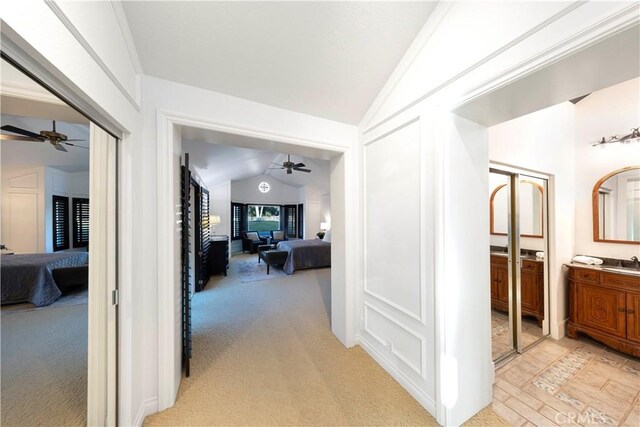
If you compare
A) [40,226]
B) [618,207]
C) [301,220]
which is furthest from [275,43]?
[301,220]

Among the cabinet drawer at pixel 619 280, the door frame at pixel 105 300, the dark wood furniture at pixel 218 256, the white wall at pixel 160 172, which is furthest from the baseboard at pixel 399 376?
the dark wood furniture at pixel 218 256

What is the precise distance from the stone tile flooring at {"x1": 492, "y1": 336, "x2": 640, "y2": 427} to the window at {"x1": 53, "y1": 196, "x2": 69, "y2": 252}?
11.0 feet

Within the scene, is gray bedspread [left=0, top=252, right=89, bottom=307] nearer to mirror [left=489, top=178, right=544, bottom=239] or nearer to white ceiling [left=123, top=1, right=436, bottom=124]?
white ceiling [left=123, top=1, right=436, bottom=124]

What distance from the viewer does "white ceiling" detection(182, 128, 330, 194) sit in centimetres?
197

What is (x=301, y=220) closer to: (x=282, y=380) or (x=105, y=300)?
(x=282, y=380)

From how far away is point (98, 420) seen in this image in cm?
133

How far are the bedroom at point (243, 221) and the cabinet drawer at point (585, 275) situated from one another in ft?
9.69

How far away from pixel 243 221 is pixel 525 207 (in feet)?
28.6

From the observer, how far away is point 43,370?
1.94 metres

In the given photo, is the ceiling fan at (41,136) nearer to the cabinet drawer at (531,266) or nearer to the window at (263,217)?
the cabinet drawer at (531,266)

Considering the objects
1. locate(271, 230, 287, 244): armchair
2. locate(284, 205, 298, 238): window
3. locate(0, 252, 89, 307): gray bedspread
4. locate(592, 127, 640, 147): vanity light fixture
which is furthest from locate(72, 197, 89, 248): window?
locate(284, 205, 298, 238): window

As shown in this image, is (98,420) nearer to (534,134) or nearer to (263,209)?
(534,134)

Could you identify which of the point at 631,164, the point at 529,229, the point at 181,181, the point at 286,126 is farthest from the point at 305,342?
the point at 631,164

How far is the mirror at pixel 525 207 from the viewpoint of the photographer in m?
2.75
